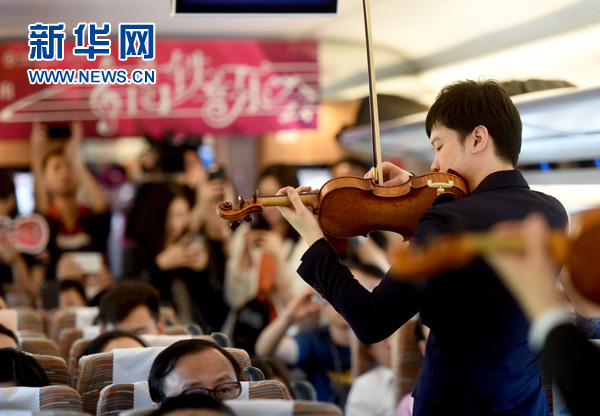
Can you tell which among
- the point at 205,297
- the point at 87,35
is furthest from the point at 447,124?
the point at 205,297

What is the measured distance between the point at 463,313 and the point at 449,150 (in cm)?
47

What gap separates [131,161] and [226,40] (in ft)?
7.11

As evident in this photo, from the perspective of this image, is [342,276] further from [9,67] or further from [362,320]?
[9,67]

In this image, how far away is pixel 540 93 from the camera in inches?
199

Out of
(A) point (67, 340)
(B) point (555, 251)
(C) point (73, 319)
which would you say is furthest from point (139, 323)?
(B) point (555, 251)

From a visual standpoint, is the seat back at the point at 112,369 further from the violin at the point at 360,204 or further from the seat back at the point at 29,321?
the seat back at the point at 29,321

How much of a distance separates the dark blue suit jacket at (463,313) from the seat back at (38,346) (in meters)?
2.07

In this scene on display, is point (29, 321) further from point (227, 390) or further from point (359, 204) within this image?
point (359, 204)

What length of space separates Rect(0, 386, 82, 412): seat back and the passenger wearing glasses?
278 mm

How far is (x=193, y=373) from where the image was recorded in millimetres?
2617

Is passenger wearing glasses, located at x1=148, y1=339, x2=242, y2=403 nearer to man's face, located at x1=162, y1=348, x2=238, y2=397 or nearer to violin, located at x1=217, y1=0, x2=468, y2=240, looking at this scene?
man's face, located at x1=162, y1=348, x2=238, y2=397

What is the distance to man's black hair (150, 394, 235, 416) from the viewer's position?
6.52 feet

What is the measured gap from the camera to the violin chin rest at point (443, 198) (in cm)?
235

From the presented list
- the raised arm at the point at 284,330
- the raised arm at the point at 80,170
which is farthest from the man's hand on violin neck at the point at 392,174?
the raised arm at the point at 80,170
